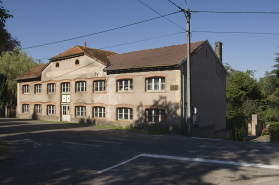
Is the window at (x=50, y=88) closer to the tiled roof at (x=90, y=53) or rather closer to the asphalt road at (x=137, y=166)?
the tiled roof at (x=90, y=53)

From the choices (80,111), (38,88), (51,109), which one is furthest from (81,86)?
(38,88)

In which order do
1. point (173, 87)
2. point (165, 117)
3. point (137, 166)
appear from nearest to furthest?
point (137, 166) → point (173, 87) → point (165, 117)

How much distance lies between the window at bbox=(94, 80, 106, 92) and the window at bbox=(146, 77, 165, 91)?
4.51m

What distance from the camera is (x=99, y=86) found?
22.4 m

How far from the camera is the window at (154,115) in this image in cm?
1843

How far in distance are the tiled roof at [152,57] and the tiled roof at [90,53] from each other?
83 cm

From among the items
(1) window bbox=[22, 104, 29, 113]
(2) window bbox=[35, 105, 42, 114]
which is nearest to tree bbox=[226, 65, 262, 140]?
(2) window bbox=[35, 105, 42, 114]

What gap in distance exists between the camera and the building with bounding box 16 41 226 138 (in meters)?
18.2

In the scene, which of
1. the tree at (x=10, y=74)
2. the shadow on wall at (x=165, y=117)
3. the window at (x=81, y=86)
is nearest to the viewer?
the shadow on wall at (x=165, y=117)

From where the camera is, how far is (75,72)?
78.9 ft

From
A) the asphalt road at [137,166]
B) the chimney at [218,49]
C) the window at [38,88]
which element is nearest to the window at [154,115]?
the asphalt road at [137,166]

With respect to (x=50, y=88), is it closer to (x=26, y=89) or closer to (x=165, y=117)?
(x=26, y=89)

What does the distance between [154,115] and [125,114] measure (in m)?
2.75

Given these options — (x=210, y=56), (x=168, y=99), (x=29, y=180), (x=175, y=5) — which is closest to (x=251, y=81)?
(x=210, y=56)
